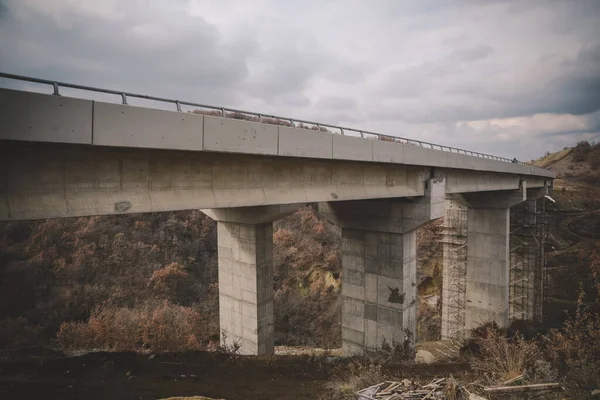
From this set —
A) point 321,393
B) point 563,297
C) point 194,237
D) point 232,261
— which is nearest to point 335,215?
point 232,261

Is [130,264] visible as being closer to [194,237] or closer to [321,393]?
[194,237]

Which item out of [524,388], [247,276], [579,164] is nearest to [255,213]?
[247,276]

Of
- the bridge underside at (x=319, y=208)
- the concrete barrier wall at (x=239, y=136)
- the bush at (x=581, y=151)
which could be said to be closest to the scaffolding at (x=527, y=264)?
the bridge underside at (x=319, y=208)

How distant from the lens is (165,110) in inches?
199

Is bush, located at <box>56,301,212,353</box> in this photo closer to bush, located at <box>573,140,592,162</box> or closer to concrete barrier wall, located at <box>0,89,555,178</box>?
concrete barrier wall, located at <box>0,89,555,178</box>

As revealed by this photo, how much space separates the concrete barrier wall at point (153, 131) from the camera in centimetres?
384

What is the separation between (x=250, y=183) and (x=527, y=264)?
25220mm

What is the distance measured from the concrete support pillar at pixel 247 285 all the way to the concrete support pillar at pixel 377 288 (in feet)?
10.9

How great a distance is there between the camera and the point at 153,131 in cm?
492

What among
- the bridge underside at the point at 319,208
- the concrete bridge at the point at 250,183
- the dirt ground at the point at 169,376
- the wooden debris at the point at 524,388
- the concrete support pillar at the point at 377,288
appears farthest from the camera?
the concrete support pillar at the point at 377,288

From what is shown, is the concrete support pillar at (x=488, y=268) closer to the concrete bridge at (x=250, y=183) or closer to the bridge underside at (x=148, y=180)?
the concrete bridge at (x=250, y=183)

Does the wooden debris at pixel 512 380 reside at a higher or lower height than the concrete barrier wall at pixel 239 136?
lower

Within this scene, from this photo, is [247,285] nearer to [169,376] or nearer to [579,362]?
[169,376]

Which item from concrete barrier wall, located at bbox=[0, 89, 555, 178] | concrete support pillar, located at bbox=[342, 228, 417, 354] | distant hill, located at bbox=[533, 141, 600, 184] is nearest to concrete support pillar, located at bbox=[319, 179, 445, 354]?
concrete support pillar, located at bbox=[342, 228, 417, 354]
